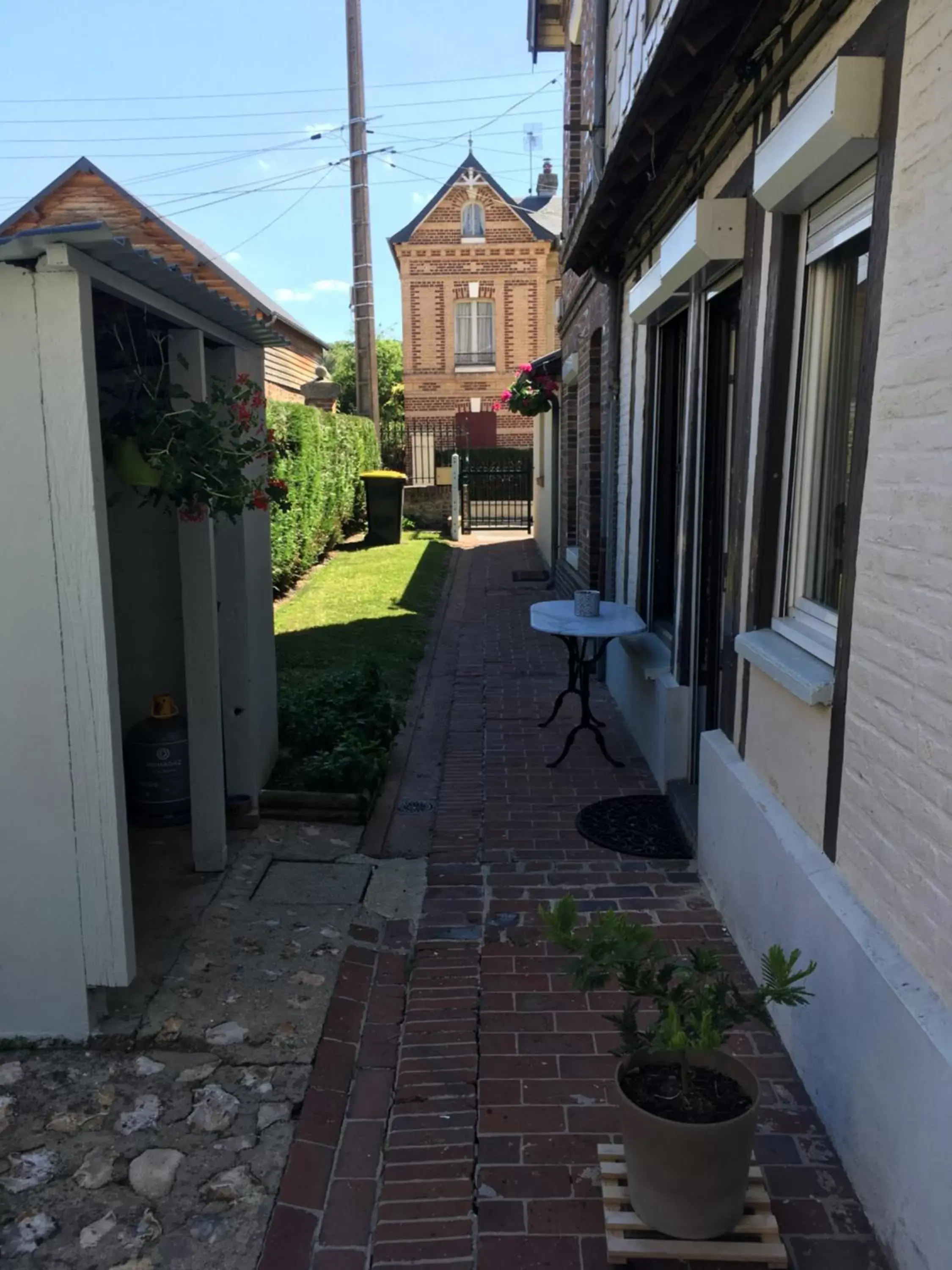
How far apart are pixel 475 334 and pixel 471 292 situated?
115 centimetres

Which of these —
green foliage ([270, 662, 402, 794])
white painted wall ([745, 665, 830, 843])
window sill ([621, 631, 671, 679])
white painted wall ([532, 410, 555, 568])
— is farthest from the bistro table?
white painted wall ([532, 410, 555, 568])

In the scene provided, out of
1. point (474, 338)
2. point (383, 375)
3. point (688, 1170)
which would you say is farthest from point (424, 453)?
point (383, 375)

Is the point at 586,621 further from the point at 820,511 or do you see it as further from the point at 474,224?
the point at 474,224

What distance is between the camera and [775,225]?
3371mm


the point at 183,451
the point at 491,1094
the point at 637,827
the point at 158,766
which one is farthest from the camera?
the point at 637,827

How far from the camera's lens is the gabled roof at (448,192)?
26.8m

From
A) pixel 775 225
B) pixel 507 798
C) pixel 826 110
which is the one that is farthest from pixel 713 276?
pixel 507 798

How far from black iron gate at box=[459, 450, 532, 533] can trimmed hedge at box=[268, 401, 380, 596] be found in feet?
8.77

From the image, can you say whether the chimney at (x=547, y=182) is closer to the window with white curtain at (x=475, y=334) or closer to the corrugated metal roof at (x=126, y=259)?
the window with white curtain at (x=475, y=334)

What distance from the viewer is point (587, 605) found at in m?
5.66

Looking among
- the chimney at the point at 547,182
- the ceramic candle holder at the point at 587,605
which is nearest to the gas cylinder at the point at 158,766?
the ceramic candle holder at the point at 587,605

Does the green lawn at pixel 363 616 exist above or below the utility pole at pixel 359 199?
below

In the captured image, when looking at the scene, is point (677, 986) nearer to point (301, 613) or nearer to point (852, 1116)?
point (852, 1116)

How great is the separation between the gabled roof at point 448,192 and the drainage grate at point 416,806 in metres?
24.5
